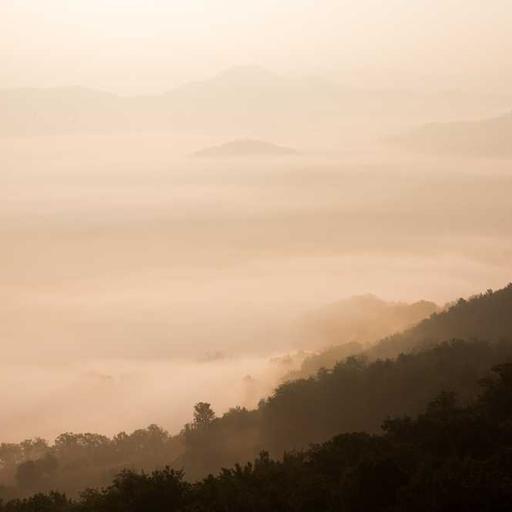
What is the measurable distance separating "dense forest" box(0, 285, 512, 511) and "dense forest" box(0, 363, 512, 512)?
0.08 metres

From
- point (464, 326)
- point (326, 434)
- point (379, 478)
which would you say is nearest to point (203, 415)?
point (326, 434)

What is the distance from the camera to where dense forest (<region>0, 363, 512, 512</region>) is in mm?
34250

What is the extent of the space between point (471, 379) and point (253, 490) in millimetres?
32371

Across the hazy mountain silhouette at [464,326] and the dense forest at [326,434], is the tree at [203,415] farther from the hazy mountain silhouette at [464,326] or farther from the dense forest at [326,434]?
the hazy mountain silhouette at [464,326]

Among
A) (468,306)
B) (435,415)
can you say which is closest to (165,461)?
(468,306)

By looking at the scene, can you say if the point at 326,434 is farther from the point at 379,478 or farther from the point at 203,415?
the point at 379,478

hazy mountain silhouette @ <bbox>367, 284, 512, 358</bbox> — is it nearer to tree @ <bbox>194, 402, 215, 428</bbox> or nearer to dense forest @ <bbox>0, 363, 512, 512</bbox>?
tree @ <bbox>194, 402, 215, 428</bbox>

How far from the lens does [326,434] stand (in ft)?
228

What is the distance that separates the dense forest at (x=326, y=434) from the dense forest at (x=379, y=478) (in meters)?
0.08

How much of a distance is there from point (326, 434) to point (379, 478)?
33315mm

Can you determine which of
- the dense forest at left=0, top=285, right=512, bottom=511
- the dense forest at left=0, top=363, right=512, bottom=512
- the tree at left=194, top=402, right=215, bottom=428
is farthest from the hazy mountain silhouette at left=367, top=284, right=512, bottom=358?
the dense forest at left=0, top=363, right=512, bottom=512

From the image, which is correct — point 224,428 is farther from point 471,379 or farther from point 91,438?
point 91,438

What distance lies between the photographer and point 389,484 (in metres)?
36.3

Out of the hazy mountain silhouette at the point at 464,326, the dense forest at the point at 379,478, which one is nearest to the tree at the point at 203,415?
the hazy mountain silhouette at the point at 464,326
